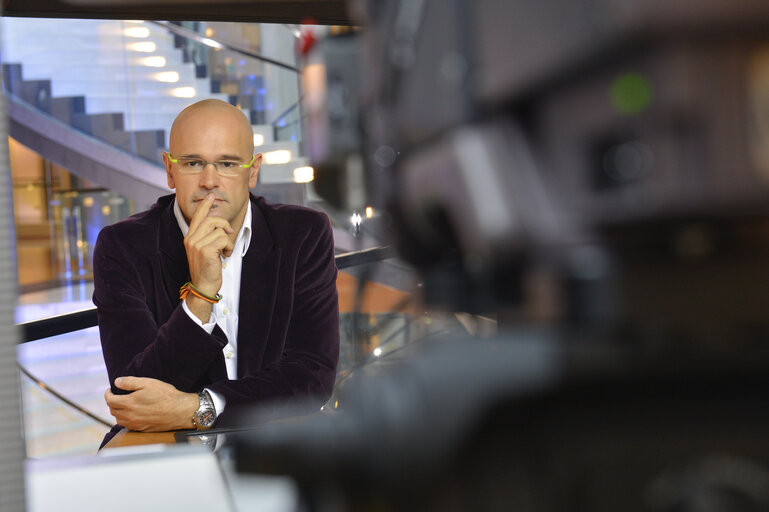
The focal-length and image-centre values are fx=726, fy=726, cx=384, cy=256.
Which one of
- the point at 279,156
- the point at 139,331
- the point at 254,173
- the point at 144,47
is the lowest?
the point at 139,331

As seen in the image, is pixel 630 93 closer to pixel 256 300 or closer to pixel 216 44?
pixel 256 300

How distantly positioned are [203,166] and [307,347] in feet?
1.25

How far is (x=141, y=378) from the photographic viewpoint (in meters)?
1.09

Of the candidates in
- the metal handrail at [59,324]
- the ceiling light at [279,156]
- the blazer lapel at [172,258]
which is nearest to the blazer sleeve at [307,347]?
the blazer lapel at [172,258]

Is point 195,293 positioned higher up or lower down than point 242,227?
lower down

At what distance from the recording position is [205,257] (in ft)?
3.89

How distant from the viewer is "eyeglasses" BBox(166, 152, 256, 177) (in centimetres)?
131

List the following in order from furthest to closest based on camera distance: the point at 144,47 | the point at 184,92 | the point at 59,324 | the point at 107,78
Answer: the point at 107,78 → the point at 144,47 → the point at 184,92 → the point at 59,324

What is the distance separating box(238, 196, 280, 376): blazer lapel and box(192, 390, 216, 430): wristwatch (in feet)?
0.74

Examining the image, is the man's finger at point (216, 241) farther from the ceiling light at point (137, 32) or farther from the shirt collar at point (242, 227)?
the ceiling light at point (137, 32)

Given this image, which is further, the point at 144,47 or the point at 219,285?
the point at 144,47

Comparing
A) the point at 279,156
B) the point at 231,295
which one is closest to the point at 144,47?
the point at 279,156

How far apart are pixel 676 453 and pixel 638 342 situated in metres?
0.06

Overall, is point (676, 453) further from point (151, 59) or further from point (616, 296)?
point (151, 59)
